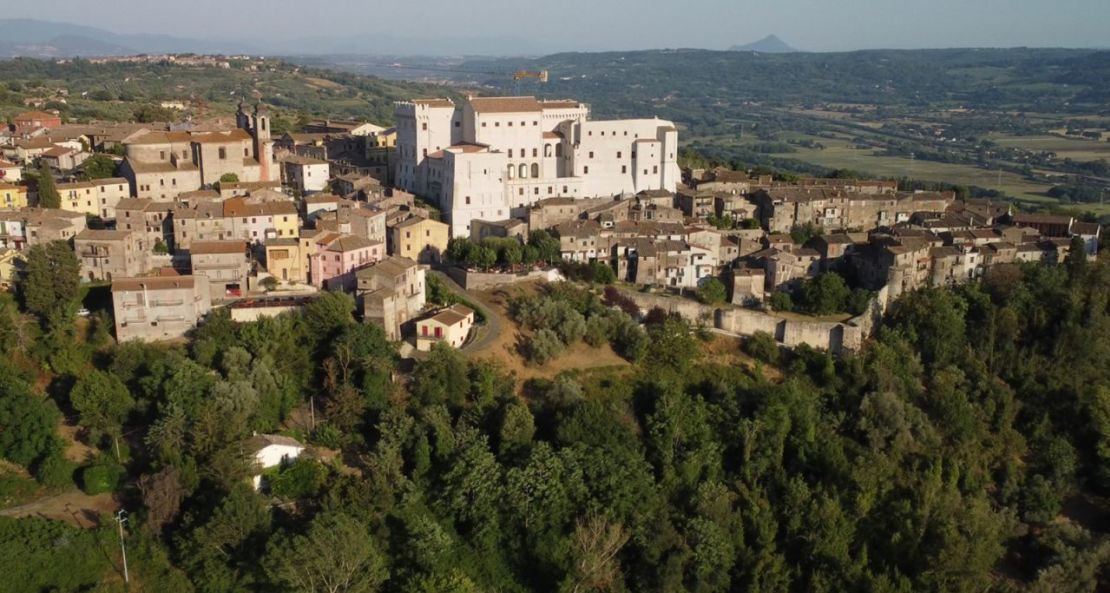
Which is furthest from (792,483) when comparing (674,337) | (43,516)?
(43,516)

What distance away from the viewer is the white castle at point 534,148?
117 ft

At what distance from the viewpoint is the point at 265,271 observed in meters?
27.1

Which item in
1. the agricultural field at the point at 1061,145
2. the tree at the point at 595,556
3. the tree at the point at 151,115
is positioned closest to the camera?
the tree at the point at 595,556

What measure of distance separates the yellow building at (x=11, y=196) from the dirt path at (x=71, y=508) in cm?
1357

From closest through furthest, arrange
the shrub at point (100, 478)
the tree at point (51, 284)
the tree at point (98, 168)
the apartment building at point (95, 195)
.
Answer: the shrub at point (100, 478), the tree at point (51, 284), the apartment building at point (95, 195), the tree at point (98, 168)

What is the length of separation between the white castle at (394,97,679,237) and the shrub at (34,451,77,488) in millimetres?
17239

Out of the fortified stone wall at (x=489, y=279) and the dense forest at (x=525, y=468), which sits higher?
the fortified stone wall at (x=489, y=279)

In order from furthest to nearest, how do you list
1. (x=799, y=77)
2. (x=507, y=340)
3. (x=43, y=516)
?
(x=799, y=77) < (x=507, y=340) < (x=43, y=516)

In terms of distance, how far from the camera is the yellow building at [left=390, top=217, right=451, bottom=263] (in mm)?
30422

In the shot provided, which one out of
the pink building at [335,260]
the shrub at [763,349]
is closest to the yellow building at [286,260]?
the pink building at [335,260]

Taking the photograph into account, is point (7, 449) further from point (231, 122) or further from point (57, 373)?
point (231, 122)

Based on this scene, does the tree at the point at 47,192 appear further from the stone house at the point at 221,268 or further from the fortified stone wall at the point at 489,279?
the fortified stone wall at the point at 489,279

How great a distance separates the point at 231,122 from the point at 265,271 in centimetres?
1951

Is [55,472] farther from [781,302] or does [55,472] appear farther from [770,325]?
[781,302]
